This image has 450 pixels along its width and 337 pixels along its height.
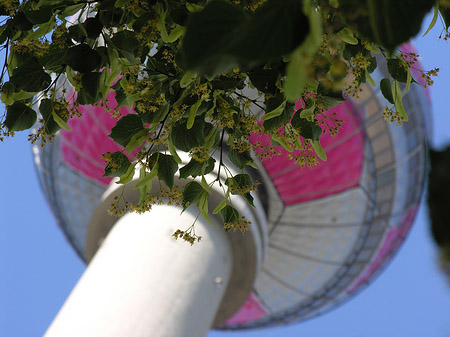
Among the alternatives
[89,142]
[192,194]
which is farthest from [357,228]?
[192,194]

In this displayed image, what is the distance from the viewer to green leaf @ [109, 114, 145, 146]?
2.31 m

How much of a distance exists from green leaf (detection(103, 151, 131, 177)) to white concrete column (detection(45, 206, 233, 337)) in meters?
3.22

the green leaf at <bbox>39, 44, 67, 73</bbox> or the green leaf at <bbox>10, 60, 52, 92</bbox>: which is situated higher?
the green leaf at <bbox>39, 44, 67, 73</bbox>

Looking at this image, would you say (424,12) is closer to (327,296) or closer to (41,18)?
(41,18)

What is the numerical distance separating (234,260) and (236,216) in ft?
17.2

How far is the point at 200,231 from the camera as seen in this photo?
6.74 metres

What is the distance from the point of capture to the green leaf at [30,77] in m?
2.20

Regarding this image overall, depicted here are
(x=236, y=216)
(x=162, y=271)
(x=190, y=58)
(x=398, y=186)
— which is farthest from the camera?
(x=398, y=186)

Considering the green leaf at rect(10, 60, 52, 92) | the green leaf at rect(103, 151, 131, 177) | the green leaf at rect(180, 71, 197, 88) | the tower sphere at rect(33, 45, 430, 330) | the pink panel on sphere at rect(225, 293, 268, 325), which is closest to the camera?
the green leaf at rect(180, 71, 197, 88)

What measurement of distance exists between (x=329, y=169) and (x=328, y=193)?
49 centimetres

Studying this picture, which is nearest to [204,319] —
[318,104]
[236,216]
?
[236,216]

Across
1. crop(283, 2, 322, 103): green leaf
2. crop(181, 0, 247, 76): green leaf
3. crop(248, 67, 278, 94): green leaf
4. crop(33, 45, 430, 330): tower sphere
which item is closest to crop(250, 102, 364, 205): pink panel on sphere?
crop(33, 45, 430, 330): tower sphere

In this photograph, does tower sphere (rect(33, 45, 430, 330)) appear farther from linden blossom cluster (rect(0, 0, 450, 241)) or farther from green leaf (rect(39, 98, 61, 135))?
green leaf (rect(39, 98, 61, 135))

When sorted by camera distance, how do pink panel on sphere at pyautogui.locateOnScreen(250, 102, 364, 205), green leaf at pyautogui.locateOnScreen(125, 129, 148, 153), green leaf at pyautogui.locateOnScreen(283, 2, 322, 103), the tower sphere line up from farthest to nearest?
the tower sphere → pink panel on sphere at pyautogui.locateOnScreen(250, 102, 364, 205) → green leaf at pyautogui.locateOnScreen(125, 129, 148, 153) → green leaf at pyautogui.locateOnScreen(283, 2, 322, 103)
